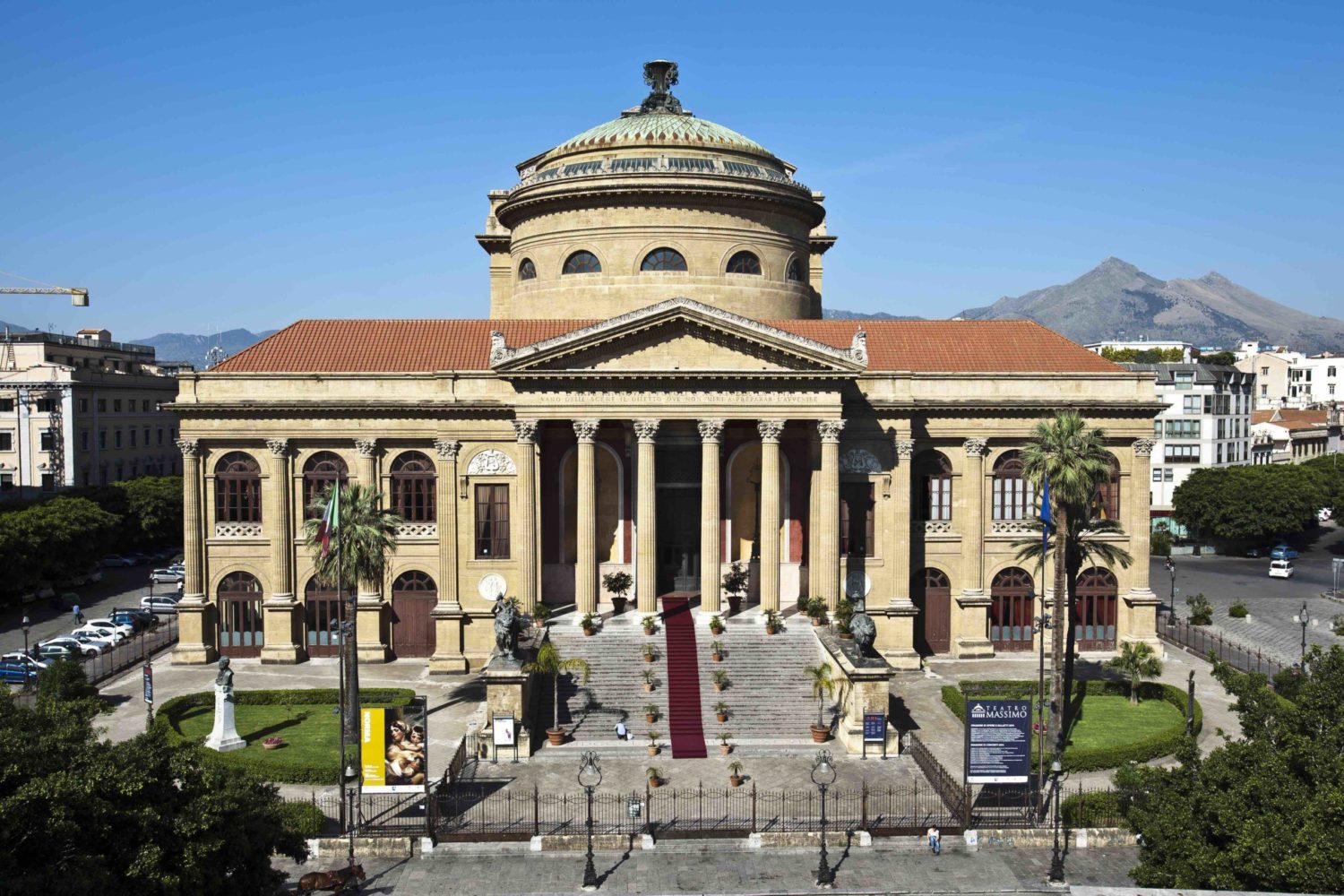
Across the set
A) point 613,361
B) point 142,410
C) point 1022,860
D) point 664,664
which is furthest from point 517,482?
point 142,410

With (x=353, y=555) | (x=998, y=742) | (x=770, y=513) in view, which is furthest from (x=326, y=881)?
(x=770, y=513)

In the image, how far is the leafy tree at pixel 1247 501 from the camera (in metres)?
88.4

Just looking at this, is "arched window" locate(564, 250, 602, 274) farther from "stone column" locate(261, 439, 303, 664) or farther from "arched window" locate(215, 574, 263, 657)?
"arched window" locate(215, 574, 263, 657)

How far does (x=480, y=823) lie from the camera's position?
34188 mm

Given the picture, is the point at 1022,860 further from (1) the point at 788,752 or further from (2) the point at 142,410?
(2) the point at 142,410

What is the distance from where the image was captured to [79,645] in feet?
183

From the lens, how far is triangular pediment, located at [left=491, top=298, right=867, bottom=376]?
4788 cm

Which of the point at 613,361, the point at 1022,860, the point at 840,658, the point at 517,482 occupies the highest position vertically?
the point at 613,361

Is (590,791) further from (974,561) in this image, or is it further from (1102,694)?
(974,561)

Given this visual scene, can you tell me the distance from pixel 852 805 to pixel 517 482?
21910mm

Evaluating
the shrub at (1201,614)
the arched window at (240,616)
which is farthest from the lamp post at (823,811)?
the shrub at (1201,614)

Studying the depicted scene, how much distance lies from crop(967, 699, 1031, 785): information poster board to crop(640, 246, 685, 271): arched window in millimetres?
32230

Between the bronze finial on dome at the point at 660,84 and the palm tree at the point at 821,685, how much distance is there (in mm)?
37369

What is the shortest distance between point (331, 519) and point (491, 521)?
52.0 feet
